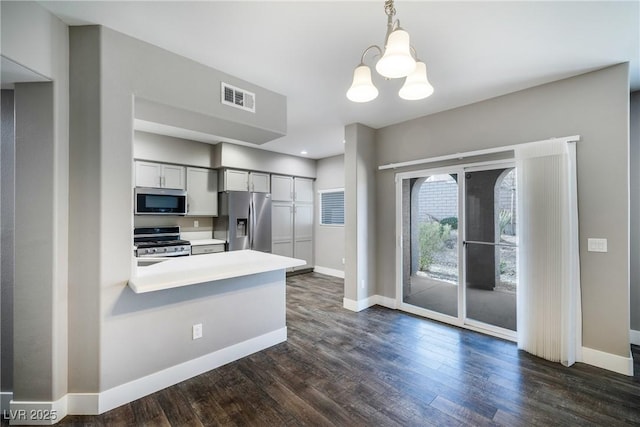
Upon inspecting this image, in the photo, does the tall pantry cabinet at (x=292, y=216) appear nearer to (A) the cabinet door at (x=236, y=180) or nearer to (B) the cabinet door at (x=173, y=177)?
(A) the cabinet door at (x=236, y=180)

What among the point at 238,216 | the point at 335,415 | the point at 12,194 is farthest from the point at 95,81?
the point at 238,216

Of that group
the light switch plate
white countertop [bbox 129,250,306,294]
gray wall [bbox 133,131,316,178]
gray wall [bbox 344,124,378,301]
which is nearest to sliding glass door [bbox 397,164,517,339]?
gray wall [bbox 344,124,378,301]

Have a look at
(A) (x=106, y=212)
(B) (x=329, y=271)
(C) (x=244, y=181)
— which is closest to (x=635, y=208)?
(B) (x=329, y=271)

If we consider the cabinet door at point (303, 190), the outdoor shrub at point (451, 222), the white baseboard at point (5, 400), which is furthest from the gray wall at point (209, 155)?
the outdoor shrub at point (451, 222)

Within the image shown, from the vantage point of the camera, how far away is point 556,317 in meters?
2.53

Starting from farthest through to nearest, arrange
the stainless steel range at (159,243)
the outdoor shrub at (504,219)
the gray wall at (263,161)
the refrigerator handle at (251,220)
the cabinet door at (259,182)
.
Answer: the cabinet door at (259,182)
the refrigerator handle at (251,220)
the gray wall at (263,161)
the stainless steel range at (159,243)
the outdoor shrub at (504,219)

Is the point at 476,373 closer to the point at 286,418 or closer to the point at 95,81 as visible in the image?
the point at 286,418

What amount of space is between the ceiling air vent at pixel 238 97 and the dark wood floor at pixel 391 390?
7.93 feet

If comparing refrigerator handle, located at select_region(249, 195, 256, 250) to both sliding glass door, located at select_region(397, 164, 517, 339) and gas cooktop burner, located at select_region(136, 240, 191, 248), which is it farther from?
sliding glass door, located at select_region(397, 164, 517, 339)

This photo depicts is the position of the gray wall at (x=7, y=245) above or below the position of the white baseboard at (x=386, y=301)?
above

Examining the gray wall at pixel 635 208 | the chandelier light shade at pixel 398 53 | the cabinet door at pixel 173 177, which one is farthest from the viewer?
the cabinet door at pixel 173 177

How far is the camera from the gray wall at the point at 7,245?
73.7 inches

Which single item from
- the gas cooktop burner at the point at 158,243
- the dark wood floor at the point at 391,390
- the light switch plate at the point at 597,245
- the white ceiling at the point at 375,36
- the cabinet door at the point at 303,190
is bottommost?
the dark wood floor at the point at 391,390

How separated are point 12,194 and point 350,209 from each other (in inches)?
130
